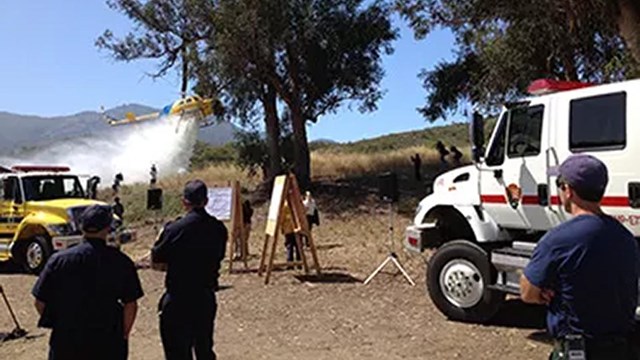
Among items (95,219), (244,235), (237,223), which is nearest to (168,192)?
(244,235)

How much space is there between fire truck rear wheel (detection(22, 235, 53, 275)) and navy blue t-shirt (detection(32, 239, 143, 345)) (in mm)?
11363

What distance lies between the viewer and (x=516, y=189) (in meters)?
8.09

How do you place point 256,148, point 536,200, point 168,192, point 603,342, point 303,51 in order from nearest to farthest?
point 603,342 → point 536,200 → point 303,51 → point 256,148 → point 168,192

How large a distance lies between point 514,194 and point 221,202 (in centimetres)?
736

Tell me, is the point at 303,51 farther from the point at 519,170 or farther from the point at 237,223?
the point at 519,170

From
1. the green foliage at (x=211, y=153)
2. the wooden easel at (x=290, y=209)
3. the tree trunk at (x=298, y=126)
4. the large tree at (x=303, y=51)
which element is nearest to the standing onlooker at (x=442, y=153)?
the large tree at (x=303, y=51)

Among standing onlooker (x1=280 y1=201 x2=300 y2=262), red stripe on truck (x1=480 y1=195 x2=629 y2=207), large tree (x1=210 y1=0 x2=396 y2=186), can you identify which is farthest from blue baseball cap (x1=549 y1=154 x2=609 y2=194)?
large tree (x1=210 y1=0 x2=396 y2=186)

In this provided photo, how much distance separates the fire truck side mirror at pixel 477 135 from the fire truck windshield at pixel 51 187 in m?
11.3

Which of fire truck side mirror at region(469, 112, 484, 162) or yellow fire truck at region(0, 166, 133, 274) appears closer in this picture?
fire truck side mirror at region(469, 112, 484, 162)

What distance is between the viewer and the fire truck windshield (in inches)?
622

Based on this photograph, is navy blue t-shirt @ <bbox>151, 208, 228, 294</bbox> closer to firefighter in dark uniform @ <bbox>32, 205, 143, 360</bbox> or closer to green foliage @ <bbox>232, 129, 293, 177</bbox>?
firefighter in dark uniform @ <bbox>32, 205, 143, 360</bbox>

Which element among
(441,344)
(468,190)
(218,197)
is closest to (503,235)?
(468,190)

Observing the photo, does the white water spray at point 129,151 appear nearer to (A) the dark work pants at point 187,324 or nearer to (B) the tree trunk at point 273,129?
(B) the tree trunk at point 273,129

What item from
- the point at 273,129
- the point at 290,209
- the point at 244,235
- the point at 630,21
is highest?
the point at 630,21
